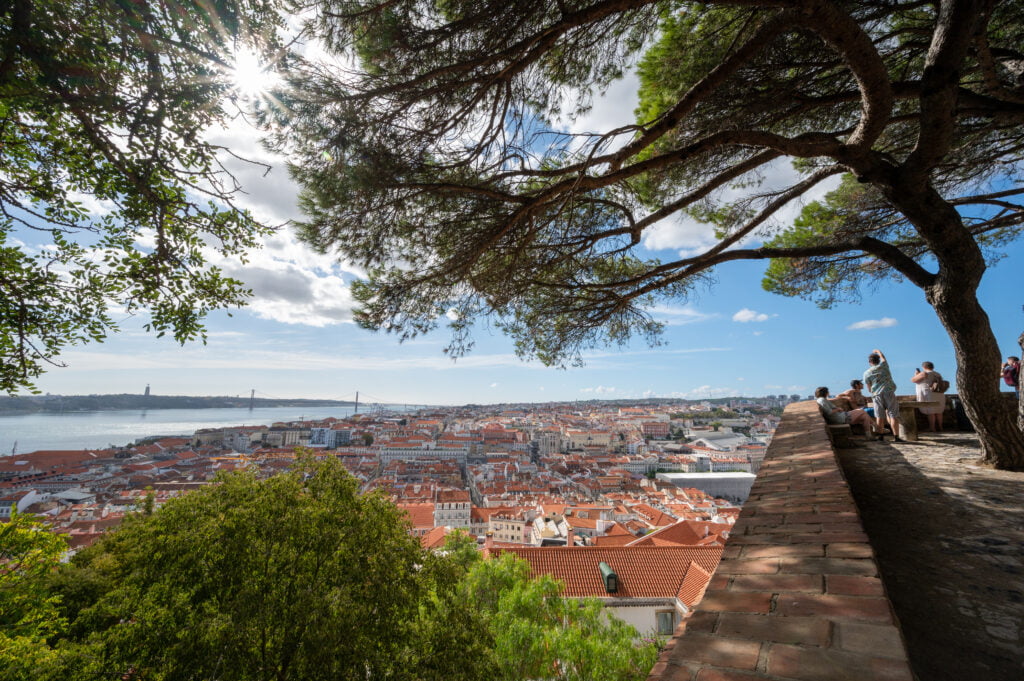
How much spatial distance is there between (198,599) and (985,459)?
24.3ft

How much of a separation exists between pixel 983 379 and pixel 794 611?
3.40 m

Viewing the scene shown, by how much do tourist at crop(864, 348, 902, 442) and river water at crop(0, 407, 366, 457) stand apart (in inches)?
2741

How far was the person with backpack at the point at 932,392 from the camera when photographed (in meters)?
4.77

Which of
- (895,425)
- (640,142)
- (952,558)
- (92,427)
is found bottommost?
(92,427)

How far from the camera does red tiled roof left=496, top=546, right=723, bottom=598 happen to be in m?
11.5

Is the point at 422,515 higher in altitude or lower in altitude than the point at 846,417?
lower

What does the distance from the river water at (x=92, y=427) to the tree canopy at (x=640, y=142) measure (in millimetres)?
66506

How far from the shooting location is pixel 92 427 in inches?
2928

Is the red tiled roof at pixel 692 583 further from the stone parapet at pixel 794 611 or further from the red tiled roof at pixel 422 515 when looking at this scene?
the red tiled roof at pixel 422 515

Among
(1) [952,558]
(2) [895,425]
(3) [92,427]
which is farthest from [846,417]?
(3) [92,427]

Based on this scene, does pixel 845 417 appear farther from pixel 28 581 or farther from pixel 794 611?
pixel 28 581

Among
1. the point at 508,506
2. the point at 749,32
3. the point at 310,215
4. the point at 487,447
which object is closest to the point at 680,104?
the point at 749,32

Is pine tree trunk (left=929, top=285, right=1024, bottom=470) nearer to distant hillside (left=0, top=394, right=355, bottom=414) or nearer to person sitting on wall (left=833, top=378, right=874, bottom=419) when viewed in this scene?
person sitting on wall (left=833, top=378, right=874, bottom=419)

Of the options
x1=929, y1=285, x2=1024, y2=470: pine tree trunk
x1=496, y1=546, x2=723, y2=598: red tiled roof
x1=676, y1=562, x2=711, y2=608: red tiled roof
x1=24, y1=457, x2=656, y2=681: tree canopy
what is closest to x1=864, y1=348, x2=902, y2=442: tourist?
x1=929, y1=285, x2=1024, y2=470: pine tree trunk
